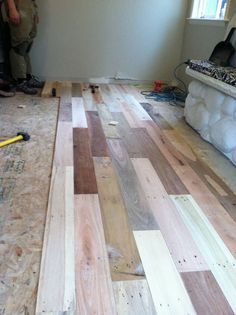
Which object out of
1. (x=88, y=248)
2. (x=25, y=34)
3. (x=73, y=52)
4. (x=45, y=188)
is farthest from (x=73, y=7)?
(x=88, y=248)

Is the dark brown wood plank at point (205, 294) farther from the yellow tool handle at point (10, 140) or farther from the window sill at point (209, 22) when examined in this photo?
the window sill at point (209, 22)

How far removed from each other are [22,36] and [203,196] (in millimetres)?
2732

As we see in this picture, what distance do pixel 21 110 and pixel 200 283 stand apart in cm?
235

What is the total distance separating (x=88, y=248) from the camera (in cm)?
134

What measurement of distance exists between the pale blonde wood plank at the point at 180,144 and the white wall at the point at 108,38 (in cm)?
195

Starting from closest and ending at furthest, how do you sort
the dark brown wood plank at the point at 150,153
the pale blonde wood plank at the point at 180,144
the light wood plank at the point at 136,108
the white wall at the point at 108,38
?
the dark brown wood plank at the point at 150,153 < the pale blonde wood plank at the point at 180,144 < the light wood plank at the point at 136,108 < the white wall at the point at 108,38

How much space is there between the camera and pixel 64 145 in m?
2.30

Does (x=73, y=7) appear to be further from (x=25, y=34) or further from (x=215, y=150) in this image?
(x=215, y=150)

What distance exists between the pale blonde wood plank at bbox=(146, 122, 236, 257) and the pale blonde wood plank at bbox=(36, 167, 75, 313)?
680mm

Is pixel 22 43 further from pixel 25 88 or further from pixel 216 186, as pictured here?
pixel 216 186

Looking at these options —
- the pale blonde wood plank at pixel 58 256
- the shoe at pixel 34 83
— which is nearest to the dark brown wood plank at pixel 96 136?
the pale blonde wood plank at pixel 58 256

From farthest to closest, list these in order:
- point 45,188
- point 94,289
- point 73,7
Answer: point 73,7
point 45,188
point 94,289

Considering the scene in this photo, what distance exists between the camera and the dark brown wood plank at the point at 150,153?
6.23 feet

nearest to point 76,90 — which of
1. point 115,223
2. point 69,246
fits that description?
point 115,223
